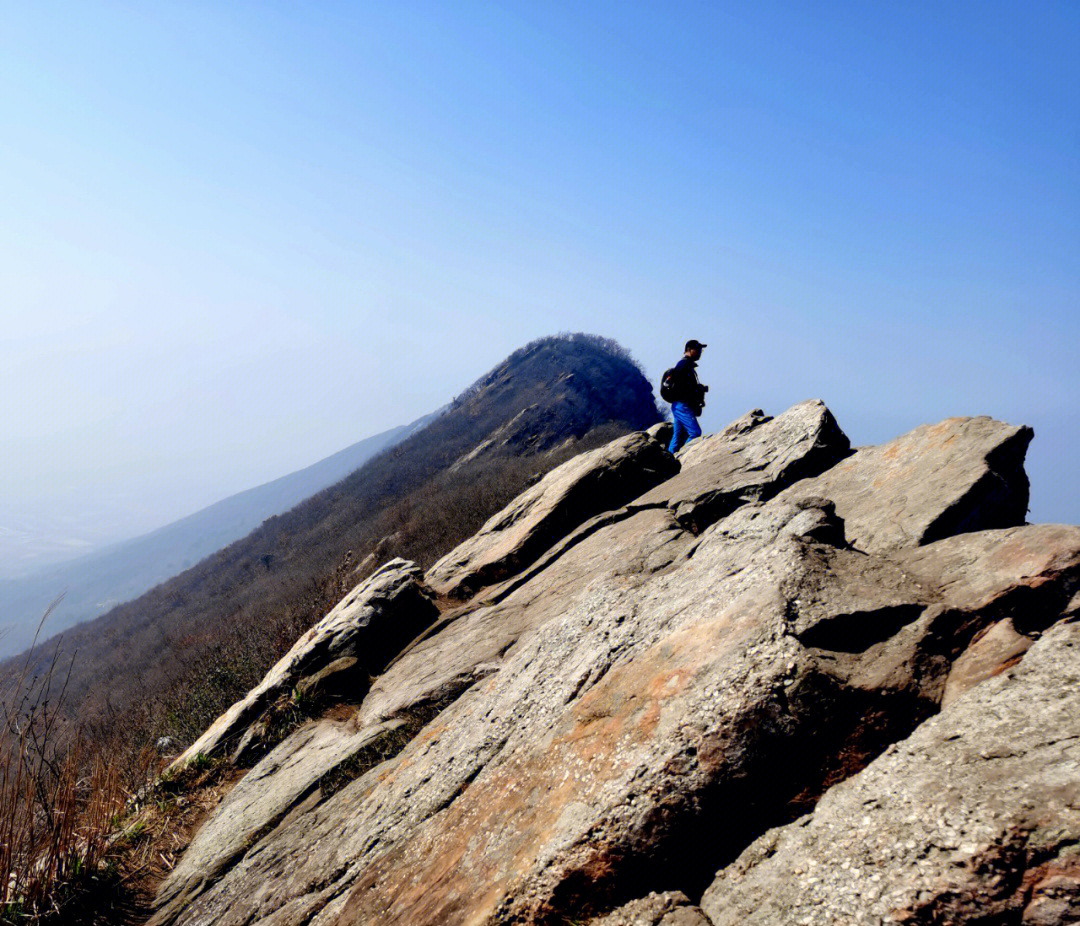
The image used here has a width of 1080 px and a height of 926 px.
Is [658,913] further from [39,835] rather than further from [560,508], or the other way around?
[560,508]

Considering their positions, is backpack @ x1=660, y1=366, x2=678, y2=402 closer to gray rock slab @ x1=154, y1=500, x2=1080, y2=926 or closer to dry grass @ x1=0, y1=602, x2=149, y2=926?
gray rock slab @ x1=154, y1=500, x2=1080, y2=926

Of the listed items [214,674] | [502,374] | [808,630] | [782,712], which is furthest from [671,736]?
[502,374]

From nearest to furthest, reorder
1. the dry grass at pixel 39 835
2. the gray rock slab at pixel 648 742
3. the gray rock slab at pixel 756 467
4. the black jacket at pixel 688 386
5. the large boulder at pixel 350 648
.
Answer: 1. the gray rock slab at pixel 648 742
2. the dry grass at pixel 39 835
3. the gray rock slab at pixel 756 467
4. the large boulder at pixel 350 648
5. the black jacket at pixel 688 386

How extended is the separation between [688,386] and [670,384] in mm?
401

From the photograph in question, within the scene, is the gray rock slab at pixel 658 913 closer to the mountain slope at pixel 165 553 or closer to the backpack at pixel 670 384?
the backpack at pixel 670 384

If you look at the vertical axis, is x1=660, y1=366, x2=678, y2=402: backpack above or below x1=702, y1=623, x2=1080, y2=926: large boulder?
above

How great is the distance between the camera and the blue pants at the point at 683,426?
13719 millimetres

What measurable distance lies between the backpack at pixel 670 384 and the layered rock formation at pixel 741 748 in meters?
5.15

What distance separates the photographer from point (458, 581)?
1148 cm

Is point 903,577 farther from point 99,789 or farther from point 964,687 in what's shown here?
point 99,789

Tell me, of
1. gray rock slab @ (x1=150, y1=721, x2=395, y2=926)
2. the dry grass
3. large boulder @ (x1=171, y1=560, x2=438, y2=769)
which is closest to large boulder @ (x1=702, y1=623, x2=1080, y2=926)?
gray rock slab @ (x1=150, y1=721, x2=395, y2=926)

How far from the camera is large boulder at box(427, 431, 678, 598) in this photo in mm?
11148

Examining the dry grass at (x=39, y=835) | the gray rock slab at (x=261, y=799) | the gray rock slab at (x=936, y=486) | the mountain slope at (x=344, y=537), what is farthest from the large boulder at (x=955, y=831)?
the mountain slope at (x=344, y=537)

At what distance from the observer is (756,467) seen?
31.3ft
